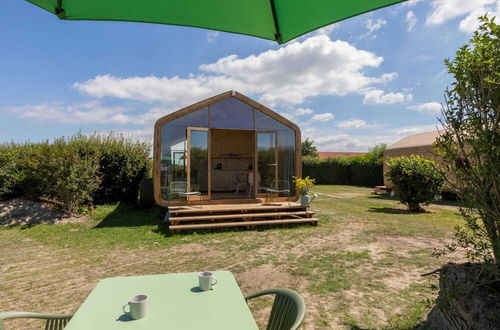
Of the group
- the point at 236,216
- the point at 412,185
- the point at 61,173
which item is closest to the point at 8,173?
the point at 61,173

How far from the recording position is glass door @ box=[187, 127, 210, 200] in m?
8.50

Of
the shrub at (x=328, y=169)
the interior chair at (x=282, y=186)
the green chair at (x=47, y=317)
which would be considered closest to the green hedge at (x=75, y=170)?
the interior chair at (x=282, y=186)

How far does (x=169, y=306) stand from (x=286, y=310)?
671 mm

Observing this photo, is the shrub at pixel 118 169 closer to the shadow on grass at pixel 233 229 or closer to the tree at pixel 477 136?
the shadow on grass at pixel 233 229

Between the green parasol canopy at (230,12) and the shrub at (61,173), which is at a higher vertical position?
the green parasol canopy at (230,12)

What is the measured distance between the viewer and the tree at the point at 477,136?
1890 millimetres

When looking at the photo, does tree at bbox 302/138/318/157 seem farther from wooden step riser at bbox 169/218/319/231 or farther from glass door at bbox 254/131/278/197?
wooden step riser at bbox 169/218/319/231

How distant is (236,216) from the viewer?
752cm

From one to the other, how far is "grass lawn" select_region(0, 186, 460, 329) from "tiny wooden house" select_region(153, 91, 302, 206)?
1.60 m

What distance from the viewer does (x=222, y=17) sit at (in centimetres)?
191

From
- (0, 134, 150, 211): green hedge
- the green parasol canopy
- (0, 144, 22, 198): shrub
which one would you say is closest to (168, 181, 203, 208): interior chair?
(0, 134, 150, 211): green hedge

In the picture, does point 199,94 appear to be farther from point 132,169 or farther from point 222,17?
point 222,17

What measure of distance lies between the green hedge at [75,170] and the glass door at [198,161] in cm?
360

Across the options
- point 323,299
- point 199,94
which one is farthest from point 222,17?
point 199,94
